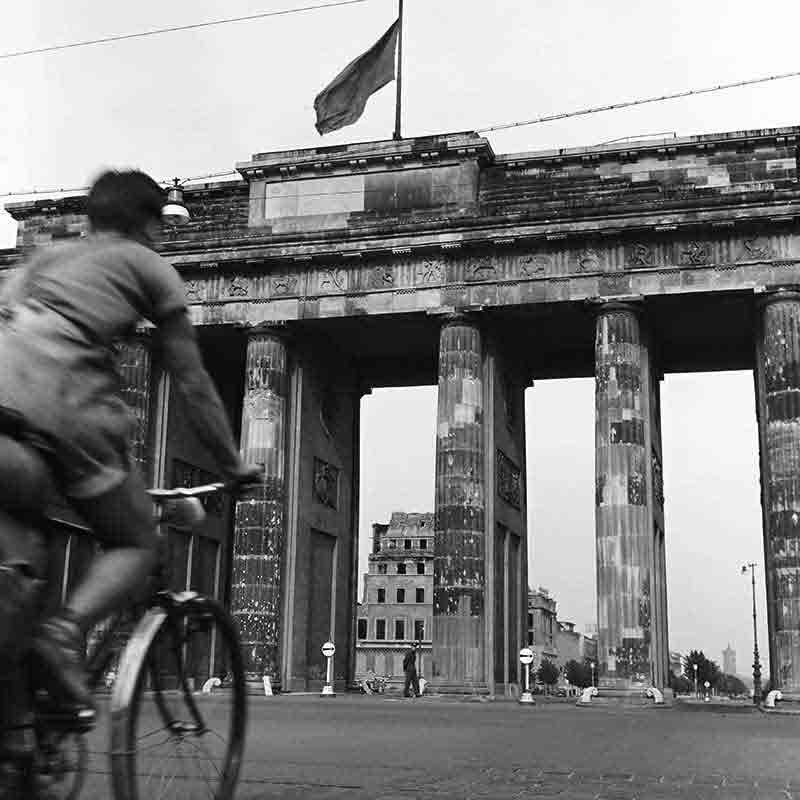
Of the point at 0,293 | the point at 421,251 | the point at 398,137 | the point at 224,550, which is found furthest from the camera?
the point at 224,550

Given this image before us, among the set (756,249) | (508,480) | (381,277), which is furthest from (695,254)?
(508,480)

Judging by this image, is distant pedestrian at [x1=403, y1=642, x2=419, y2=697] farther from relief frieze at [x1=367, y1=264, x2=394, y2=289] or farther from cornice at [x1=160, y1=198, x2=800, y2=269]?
cornice at [x1=160, y1=198, x2=800, y2=269]

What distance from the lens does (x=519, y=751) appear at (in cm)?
1162

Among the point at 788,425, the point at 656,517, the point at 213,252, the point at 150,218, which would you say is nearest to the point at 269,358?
the point at 213,252

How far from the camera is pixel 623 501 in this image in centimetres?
3094

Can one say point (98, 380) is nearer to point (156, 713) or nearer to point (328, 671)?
point (156, 713)

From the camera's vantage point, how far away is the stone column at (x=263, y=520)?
33438 millimetres

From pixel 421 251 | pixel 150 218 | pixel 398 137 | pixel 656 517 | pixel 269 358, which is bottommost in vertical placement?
pixel 150 218

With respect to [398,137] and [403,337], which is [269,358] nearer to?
[403,337]

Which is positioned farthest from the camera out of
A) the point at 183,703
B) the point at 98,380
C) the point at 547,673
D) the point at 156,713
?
the point at 547,673

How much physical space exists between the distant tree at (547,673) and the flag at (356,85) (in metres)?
111

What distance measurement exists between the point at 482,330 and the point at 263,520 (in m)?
8.43

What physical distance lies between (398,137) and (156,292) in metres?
33.1

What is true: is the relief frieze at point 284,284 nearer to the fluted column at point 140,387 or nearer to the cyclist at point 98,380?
the fluted column at point 140,387
